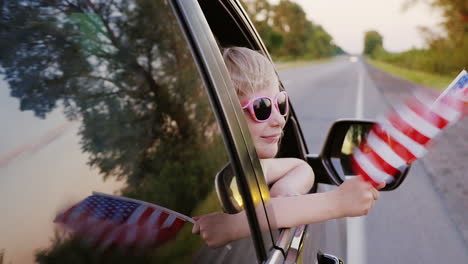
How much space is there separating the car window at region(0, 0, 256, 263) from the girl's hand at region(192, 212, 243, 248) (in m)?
0.02

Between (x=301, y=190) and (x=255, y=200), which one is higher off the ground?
(x=255, y=200)

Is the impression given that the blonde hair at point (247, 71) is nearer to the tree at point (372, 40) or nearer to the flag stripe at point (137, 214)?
the flag stripe at point (137, 214)

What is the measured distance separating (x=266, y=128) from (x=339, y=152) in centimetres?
89

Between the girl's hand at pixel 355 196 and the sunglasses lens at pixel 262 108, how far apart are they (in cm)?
34

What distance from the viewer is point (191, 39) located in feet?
3.39

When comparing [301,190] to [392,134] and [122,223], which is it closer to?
[392,134]

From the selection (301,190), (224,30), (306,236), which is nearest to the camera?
(306,236)

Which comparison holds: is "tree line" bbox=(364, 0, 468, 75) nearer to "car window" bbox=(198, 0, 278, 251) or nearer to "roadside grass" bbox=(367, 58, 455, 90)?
"roadside grass" bbox=(367, 58, 455, 90)

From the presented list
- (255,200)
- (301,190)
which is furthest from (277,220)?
(301,190)

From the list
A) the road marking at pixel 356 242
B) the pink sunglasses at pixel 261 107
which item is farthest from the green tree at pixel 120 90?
the road marking at pixel 356 242

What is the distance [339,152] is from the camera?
2137 mm

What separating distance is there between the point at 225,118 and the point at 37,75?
0.50 metres

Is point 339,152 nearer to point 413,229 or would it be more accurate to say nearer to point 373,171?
point 373,171

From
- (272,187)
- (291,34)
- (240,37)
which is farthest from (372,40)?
(272,187)
